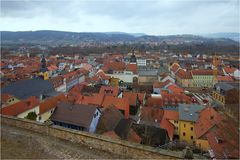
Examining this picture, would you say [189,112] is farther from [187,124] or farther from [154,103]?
[154,103]

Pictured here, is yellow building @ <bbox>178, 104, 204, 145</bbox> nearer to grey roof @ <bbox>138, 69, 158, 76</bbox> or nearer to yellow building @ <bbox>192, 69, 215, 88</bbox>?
grey roof @ <bbox>138, 69, 158, 76</bbox>

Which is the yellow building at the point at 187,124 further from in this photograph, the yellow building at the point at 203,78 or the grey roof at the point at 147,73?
the yellow building at the point at 203,78

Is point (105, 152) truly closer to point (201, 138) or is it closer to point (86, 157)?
point (86, 157)

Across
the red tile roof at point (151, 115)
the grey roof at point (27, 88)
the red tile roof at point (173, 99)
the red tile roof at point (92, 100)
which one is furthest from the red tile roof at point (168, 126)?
the grey roof at point (27, 88)

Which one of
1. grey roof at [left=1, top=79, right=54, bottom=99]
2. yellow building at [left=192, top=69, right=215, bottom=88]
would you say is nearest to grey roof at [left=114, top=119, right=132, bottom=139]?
grey roof at [left=1, top=79, right=54, bottom=99]

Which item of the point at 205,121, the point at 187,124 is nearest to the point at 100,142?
the point at 205,121
